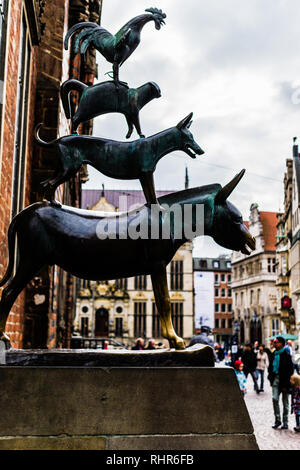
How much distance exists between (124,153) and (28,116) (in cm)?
396

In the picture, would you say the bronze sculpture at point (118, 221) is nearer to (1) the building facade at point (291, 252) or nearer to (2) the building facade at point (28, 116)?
(2) the building facade at point (28, 116)

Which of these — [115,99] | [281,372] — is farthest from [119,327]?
[115,99]

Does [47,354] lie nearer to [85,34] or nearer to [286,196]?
[85,34]

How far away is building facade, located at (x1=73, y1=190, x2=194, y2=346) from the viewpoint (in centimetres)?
5619

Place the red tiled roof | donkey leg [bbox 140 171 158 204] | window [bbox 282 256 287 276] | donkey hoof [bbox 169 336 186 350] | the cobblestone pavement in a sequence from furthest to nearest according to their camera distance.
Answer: the red tiled roof → window [bbox 282 256 287 276] → the cobblestone pavement → donkey leg [bbox 140 171 158 204] → donkey hoof [bbox 169 336 186 350]

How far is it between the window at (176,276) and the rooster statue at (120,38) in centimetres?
5392

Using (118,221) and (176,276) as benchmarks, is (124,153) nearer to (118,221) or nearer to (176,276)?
(118,221)

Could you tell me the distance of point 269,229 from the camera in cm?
7481

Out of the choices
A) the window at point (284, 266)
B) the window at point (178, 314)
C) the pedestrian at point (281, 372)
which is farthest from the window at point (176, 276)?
the pedestrian at point (281, 372)

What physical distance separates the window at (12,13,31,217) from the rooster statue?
8.21ft

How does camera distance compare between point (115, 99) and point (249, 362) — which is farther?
point (249, 362)

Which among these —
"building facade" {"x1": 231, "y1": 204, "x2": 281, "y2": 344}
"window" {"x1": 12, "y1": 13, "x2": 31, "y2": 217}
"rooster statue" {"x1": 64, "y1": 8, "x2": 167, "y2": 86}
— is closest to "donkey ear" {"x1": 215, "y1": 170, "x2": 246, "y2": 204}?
"rooster statue" {"x1": 64, "y1": 8, "x2": 167, "y2": 86}

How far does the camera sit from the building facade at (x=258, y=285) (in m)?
71.1

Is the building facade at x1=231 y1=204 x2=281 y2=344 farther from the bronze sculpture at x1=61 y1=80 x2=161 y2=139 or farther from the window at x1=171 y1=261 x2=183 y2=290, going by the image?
the bronze sculpture at x1=61 y1=80 x2=161 y2=139
